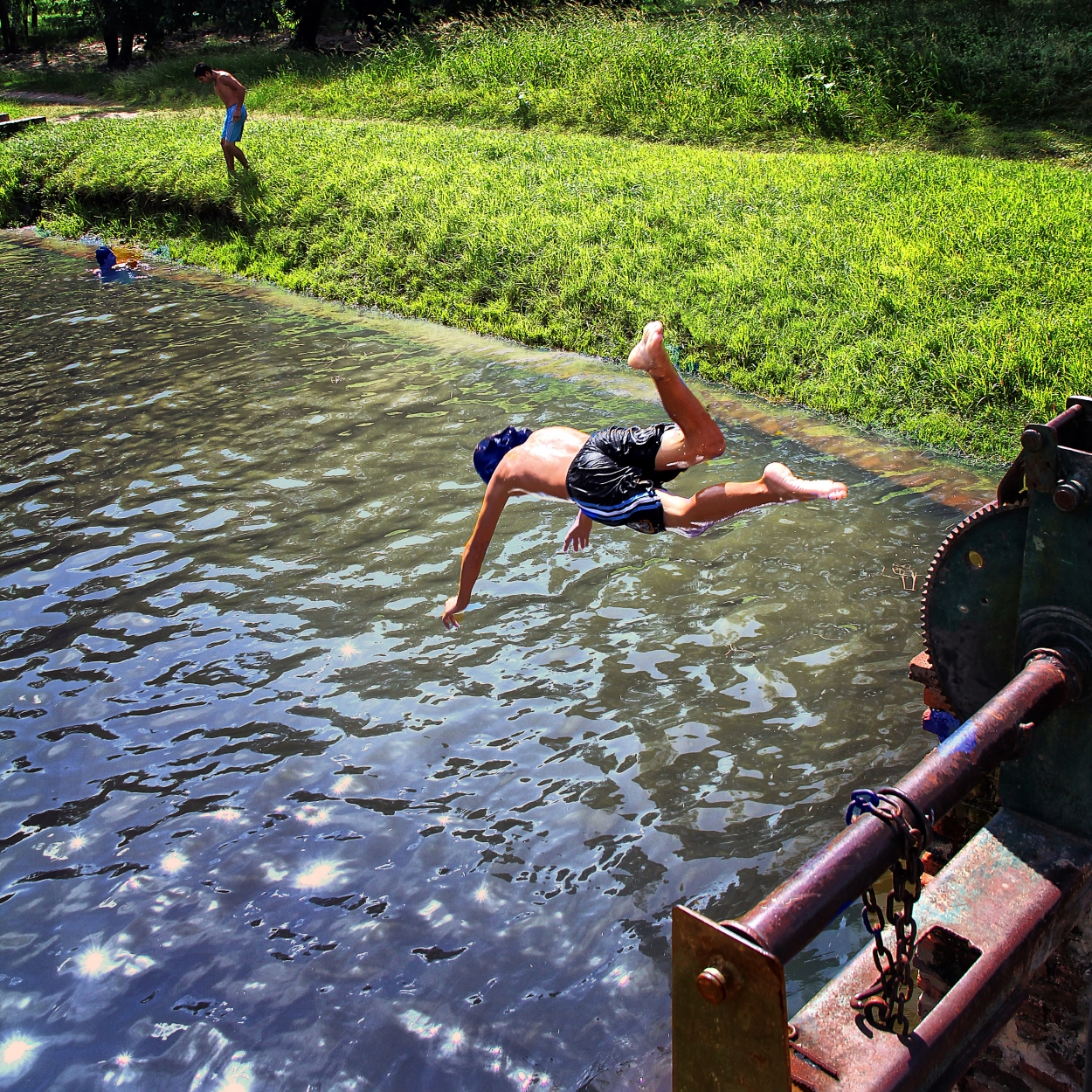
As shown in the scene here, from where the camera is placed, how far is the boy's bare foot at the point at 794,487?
391 cm

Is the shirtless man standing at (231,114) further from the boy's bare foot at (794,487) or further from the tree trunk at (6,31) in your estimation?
the tree trunk at (6,31)

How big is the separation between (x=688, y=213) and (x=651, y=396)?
3.61 m

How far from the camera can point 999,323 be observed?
849 centimetres

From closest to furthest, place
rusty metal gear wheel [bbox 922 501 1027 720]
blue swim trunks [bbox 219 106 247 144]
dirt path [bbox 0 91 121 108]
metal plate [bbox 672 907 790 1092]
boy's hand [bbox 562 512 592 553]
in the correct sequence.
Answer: metal plate [bbox 672 907 790 1092]
rusty metal gear wheel [bbox 922 501 1027 720]
boy's hand [bbox 562 512 592 553]
blue swim trunks [bbox 219 106 247 144]
dirt path [bbox 0 91 121 108]

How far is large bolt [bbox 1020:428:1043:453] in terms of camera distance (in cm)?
253

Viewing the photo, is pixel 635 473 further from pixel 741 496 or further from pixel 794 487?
pixel 794 487

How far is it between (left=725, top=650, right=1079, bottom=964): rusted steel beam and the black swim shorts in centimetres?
230

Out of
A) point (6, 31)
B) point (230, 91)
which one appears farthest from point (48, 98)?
point (230, 91)

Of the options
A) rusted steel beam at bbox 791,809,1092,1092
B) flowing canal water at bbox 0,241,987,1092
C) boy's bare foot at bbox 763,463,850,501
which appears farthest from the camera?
flowing canal water at bbox 0,241,987,1092

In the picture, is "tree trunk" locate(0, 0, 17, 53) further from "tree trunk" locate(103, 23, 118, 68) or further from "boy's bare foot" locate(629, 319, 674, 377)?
"boy's bare foot" locate(629, 319, 674, 377)

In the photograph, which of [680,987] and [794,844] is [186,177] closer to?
[794,844]

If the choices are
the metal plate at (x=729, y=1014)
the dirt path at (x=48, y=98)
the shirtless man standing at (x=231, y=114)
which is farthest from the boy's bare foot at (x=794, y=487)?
the dirt path at (x=48, y=98)

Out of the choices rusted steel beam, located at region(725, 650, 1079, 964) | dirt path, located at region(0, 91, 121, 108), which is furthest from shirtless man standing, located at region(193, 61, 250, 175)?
rusted steel beam, located at region(725, 650, 1079, 964)

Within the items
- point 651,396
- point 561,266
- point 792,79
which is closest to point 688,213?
point 561,266
